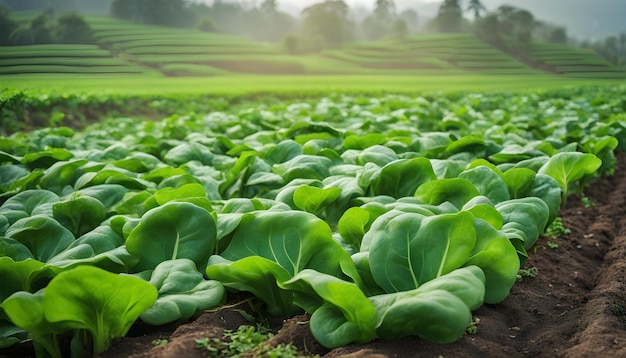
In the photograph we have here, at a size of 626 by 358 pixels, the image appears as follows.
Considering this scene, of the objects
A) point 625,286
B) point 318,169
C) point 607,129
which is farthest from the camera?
point 607,129

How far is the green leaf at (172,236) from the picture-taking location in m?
2.30

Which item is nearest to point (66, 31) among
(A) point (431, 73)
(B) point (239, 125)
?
(B) point (239, 125)

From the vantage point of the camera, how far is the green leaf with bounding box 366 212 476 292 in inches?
78.2

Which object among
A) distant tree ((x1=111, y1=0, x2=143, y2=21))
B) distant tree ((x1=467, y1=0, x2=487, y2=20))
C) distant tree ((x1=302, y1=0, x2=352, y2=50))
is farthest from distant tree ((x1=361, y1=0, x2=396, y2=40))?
distant tree ((x1=111, y1=0, x2=143, y2=21))

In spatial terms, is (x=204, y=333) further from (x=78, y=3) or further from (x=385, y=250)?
(x=78, y=3)

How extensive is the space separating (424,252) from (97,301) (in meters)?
1.13

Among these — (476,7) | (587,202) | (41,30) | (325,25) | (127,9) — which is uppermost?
(476,7)

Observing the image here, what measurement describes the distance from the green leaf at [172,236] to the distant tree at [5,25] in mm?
3120

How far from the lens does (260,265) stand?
6.56 ft

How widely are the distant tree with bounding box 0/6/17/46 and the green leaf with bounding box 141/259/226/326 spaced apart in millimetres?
3386

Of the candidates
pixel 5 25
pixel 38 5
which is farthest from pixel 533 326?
pixel 38 5

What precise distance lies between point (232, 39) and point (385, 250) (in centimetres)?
1625

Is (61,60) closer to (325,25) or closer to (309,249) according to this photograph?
(309,249)

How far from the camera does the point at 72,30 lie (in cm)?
625
